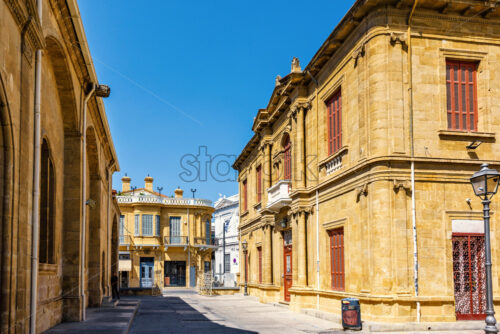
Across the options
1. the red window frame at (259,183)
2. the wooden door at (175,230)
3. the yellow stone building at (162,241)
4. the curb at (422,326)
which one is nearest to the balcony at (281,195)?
the red window frame at (259,183)

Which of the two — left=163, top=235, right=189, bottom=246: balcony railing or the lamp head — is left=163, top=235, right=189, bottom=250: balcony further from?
the lamp head

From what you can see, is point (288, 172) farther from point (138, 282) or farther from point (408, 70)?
point (138, 282)

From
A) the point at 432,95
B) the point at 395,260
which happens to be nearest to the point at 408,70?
the point at 432,95

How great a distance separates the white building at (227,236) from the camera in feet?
207

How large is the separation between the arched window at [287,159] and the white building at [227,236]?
34402mm

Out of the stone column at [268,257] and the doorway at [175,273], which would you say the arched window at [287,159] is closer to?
the stone column at [268,257]

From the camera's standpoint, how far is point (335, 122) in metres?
19.8

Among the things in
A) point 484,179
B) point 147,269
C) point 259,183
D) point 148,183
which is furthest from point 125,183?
point 484,179

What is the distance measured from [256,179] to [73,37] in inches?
751

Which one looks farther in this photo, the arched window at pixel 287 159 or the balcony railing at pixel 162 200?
the balcony railing at pixel 162 200

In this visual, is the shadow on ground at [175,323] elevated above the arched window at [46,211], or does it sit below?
below

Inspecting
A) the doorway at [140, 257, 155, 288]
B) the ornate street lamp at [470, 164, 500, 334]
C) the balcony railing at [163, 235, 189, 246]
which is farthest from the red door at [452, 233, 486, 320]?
the balcony railing at [163, 235, 189, 246]

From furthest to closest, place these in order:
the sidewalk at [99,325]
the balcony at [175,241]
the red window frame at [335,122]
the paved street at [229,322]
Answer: the balcony at [175,241] < the red window frame at [335,122] < the paved street at [229,322] < the sidewalk at [99,325]

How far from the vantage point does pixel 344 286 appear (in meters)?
18.4
